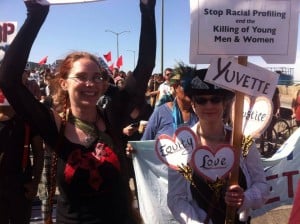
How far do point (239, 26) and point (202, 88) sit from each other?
371 millimetres

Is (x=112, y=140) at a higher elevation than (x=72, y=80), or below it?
below

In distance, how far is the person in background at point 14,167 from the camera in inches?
126

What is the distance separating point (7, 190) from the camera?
323 cm

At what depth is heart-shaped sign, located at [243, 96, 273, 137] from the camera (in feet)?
7.84

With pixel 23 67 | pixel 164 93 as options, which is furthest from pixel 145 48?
pixel 164 93

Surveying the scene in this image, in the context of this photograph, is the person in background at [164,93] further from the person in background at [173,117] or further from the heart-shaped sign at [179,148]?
the heart-shaped sign at [179,148]

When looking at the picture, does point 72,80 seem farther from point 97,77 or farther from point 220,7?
point 220,7

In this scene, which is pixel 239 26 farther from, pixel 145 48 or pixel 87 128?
pixel 87 128

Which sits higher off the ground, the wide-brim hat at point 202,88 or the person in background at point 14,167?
the wide-brim hat at point 202,88

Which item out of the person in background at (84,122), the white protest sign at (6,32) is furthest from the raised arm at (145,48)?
the white protest sign at (6,32)

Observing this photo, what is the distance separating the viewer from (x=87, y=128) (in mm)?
2061

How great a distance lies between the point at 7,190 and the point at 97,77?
1.58 metres

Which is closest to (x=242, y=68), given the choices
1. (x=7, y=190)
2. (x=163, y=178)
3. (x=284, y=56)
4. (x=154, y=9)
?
(x=284, y=56)

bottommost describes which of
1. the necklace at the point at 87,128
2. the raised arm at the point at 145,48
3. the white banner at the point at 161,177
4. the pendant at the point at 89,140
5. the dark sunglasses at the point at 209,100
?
the white banner at the point at 161,177
